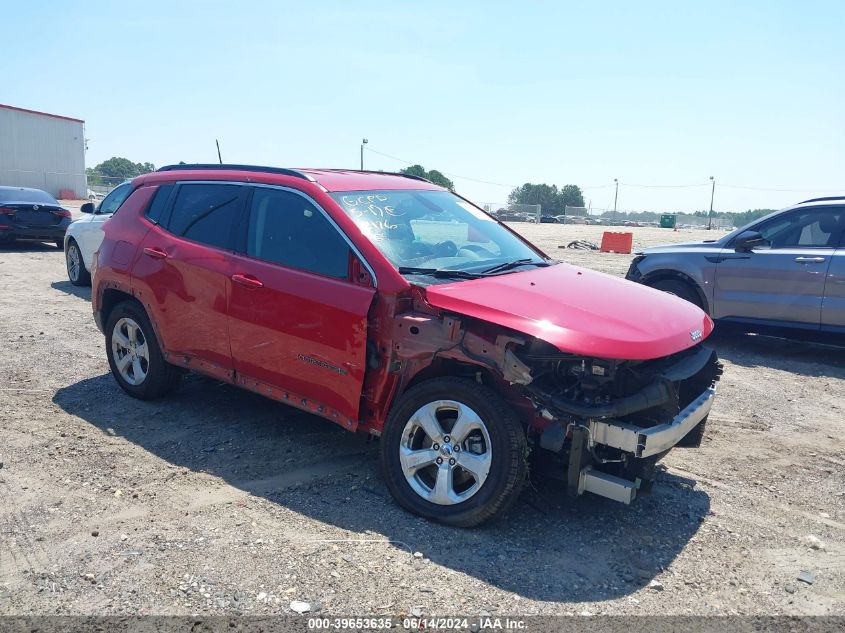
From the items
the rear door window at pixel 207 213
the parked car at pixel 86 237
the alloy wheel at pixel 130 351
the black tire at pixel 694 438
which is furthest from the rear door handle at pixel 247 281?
the parked car at pixel 86 237

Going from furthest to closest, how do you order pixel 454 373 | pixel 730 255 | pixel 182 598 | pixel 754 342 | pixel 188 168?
pixel 754 342
pixel 730 255
pixel 188 168
pixel 454 373
pixel 182 598

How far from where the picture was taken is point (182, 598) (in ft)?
10.4

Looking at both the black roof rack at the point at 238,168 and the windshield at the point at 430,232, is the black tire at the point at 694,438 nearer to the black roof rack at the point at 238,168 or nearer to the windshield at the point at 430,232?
the windshield at the point at 430,232

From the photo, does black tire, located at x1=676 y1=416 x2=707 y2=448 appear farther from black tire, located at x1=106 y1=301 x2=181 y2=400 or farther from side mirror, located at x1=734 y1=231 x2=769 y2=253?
side mirror, located at x1=734 y1=231 x2=769 y2=253

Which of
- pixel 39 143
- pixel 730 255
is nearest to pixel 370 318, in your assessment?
pixel 730 255

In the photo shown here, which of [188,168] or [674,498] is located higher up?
[188,168]

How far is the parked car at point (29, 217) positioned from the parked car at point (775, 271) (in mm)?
13246

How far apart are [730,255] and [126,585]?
7.50 meters

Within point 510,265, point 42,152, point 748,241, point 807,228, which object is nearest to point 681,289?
point 748,241

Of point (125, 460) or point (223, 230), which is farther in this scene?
point (223, 230)

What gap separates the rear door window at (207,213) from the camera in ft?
16.7

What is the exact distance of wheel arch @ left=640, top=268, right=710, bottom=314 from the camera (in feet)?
28.2

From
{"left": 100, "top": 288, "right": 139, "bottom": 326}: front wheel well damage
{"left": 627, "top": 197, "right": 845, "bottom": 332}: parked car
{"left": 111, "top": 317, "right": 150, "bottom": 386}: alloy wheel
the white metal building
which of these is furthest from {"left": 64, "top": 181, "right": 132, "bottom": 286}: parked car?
the white metal building

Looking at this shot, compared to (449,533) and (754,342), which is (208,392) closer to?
(449,533)
